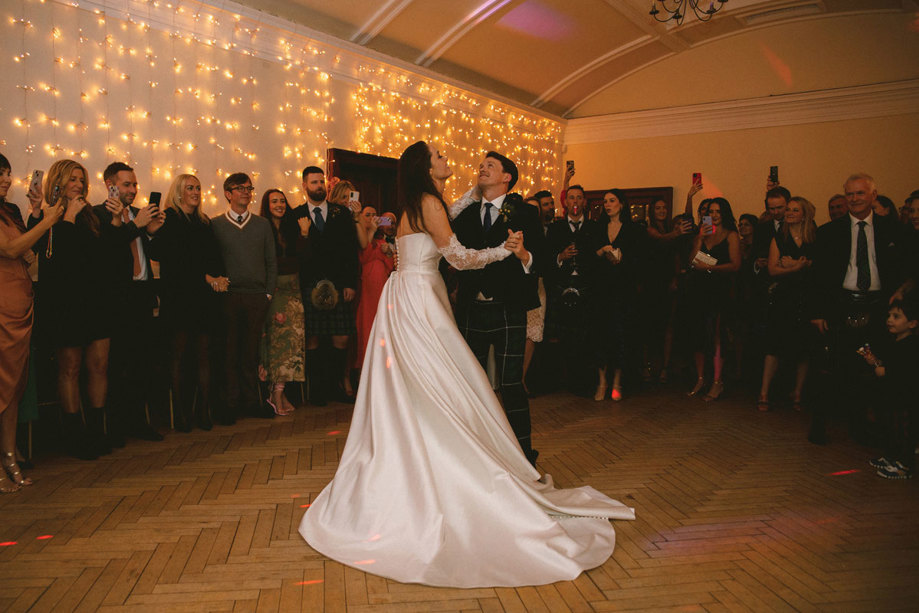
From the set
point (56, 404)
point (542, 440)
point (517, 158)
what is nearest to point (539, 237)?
point (542, 440)

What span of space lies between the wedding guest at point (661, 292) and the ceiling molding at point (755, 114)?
12.5 feet

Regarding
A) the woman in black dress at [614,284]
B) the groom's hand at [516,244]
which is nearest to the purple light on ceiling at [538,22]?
the woman in black dress at [614,284]

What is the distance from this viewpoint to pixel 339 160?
23.7 feet

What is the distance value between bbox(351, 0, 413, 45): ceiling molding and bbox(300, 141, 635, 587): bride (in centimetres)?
444

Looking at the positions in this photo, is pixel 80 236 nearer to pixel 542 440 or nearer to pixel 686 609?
pixel 542 440

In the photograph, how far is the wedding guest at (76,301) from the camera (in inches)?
155

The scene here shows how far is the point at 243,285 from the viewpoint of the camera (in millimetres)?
5027

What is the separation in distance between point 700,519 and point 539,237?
1.70 meters

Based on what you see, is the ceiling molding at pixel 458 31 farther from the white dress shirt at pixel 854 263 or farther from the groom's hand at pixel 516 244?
the groom's hand at pixel 516 244

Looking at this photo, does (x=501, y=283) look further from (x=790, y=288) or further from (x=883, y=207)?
(x=883, y=207)

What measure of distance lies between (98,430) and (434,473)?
2647 mm

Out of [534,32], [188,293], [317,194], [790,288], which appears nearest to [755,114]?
[534,32]

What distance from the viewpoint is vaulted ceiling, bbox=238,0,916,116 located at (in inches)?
280

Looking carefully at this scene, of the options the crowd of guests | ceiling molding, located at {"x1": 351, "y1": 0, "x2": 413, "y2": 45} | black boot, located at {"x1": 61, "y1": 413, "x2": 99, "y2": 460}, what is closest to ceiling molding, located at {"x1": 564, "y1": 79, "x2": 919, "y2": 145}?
the crowd of guests
